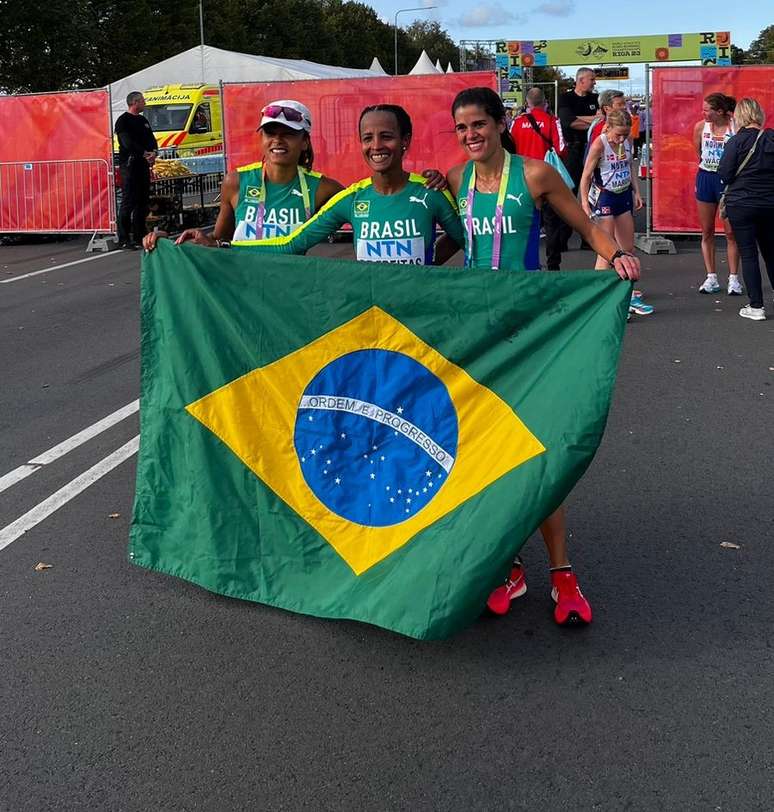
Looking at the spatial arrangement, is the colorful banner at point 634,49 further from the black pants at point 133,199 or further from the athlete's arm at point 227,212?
the athlete's arm at point 227,212

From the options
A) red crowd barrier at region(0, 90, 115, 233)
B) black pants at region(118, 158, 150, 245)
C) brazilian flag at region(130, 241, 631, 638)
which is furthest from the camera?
red crowd barrier at region(0, 90, 115, 233)

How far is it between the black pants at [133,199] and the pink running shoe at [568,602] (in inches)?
530

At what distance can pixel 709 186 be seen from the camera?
1088 centimetres

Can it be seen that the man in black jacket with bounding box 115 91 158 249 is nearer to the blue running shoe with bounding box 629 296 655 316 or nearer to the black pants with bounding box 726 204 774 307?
the blue running shoe with bounding box 629 296 655 316

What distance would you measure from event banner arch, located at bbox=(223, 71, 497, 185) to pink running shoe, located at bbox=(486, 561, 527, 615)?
12.2 metres

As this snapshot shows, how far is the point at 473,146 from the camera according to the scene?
412cm

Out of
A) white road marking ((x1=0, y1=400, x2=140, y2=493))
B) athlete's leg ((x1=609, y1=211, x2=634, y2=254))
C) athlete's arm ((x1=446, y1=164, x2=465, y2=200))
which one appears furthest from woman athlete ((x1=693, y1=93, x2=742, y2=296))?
athlete's arm ((x1=446, y1=164, x2=465, y2=200))

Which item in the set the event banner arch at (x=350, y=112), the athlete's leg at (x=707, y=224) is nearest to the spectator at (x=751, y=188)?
the athlete's leg at (x=707, y=224)

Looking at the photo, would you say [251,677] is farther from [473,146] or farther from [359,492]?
[473,146]

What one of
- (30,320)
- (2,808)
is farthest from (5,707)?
(30,320)

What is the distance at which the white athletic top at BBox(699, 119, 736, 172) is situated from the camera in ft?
35.2

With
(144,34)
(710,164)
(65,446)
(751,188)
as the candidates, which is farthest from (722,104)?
(144,34)

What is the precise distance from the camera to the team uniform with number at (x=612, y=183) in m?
9.95

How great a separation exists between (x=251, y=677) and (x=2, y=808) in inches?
36.5
